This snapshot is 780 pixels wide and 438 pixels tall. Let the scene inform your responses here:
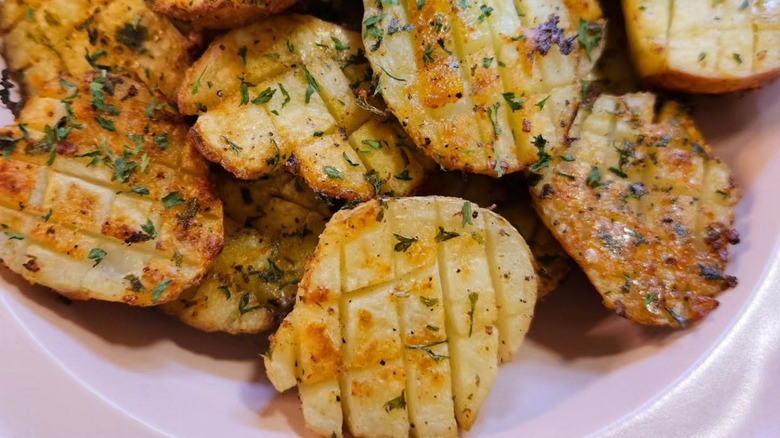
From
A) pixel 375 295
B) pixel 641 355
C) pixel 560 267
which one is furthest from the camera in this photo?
pixel 560 267

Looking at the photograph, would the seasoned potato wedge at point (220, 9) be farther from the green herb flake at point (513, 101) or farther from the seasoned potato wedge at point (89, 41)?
the green herb flake at point (513, 101)

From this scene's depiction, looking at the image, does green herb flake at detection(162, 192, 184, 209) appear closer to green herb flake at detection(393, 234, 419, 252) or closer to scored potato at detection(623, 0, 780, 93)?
green herb flake at detection(393, 234, 419, 252)

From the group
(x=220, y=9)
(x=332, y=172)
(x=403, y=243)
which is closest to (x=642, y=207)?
(x=403, y=243)

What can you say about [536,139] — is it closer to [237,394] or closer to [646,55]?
[646,55]

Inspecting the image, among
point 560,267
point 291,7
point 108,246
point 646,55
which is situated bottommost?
point 560,267

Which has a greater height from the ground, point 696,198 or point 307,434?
point 696,198

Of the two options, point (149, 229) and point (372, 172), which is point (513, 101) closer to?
point (372, 172)

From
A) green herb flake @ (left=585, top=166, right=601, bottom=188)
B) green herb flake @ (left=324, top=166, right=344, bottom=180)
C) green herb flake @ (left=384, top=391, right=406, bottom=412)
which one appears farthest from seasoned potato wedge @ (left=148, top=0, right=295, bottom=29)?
green herb flake @ (left=384, top=391, right=406, bottom=412)

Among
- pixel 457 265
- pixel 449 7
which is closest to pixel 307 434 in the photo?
pixel 457 265
